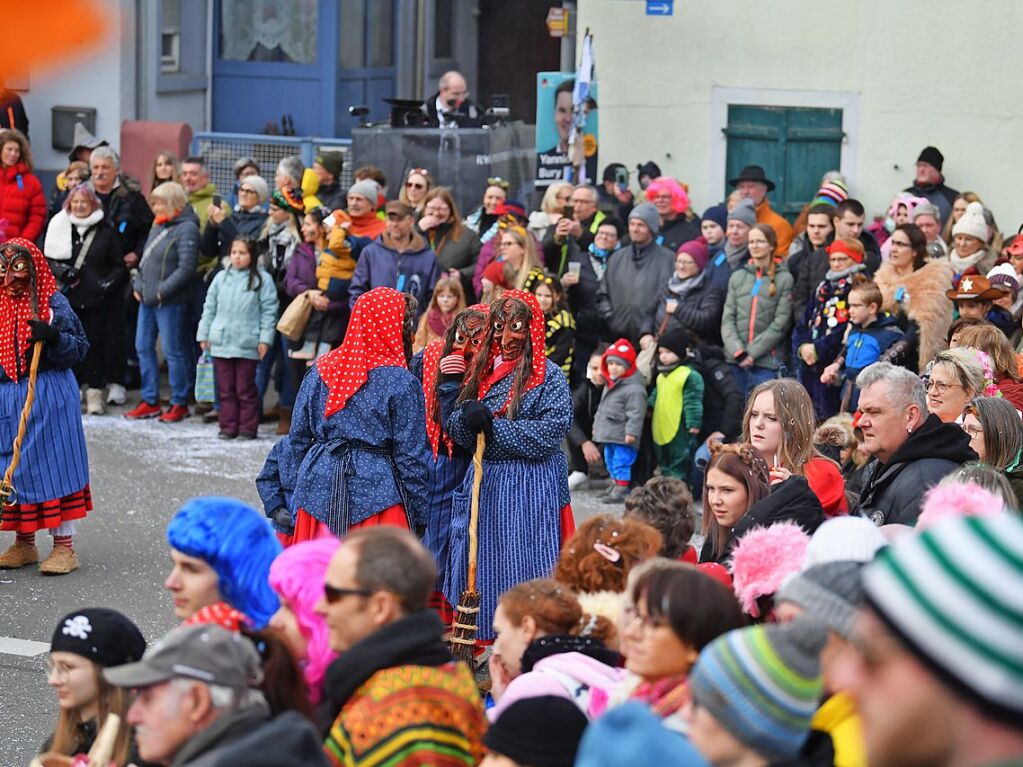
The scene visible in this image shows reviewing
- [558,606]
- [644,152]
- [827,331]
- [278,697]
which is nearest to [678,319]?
[827,331]

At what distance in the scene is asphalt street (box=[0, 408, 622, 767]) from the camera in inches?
260

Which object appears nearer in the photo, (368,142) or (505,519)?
(505,519)

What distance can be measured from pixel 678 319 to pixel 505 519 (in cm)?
387

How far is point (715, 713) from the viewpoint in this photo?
2627 millimetres

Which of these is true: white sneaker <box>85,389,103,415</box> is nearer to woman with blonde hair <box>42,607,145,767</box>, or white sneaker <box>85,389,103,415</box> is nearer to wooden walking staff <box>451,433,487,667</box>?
wooden walking staff <box>451,433,487,667</box>

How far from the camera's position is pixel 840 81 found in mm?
14203

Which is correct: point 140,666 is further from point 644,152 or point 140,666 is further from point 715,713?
point 644,152

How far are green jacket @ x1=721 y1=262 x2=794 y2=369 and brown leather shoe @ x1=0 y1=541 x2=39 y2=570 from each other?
179 inches

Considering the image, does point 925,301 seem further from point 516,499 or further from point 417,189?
point 417,189

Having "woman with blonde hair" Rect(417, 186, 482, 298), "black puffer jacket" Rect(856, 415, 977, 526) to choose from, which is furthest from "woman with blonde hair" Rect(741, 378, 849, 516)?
"woman with blonde hair" Rect(417, 186, 482, 298)

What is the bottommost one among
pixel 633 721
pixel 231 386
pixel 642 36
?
pixel 231 386

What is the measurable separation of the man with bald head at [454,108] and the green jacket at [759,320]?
4594 millimetres

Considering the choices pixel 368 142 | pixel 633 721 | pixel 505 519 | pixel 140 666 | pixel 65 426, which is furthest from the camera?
pixel 368 142

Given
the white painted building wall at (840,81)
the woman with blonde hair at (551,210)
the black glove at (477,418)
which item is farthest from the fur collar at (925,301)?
the white painted building wall at (840,81)
